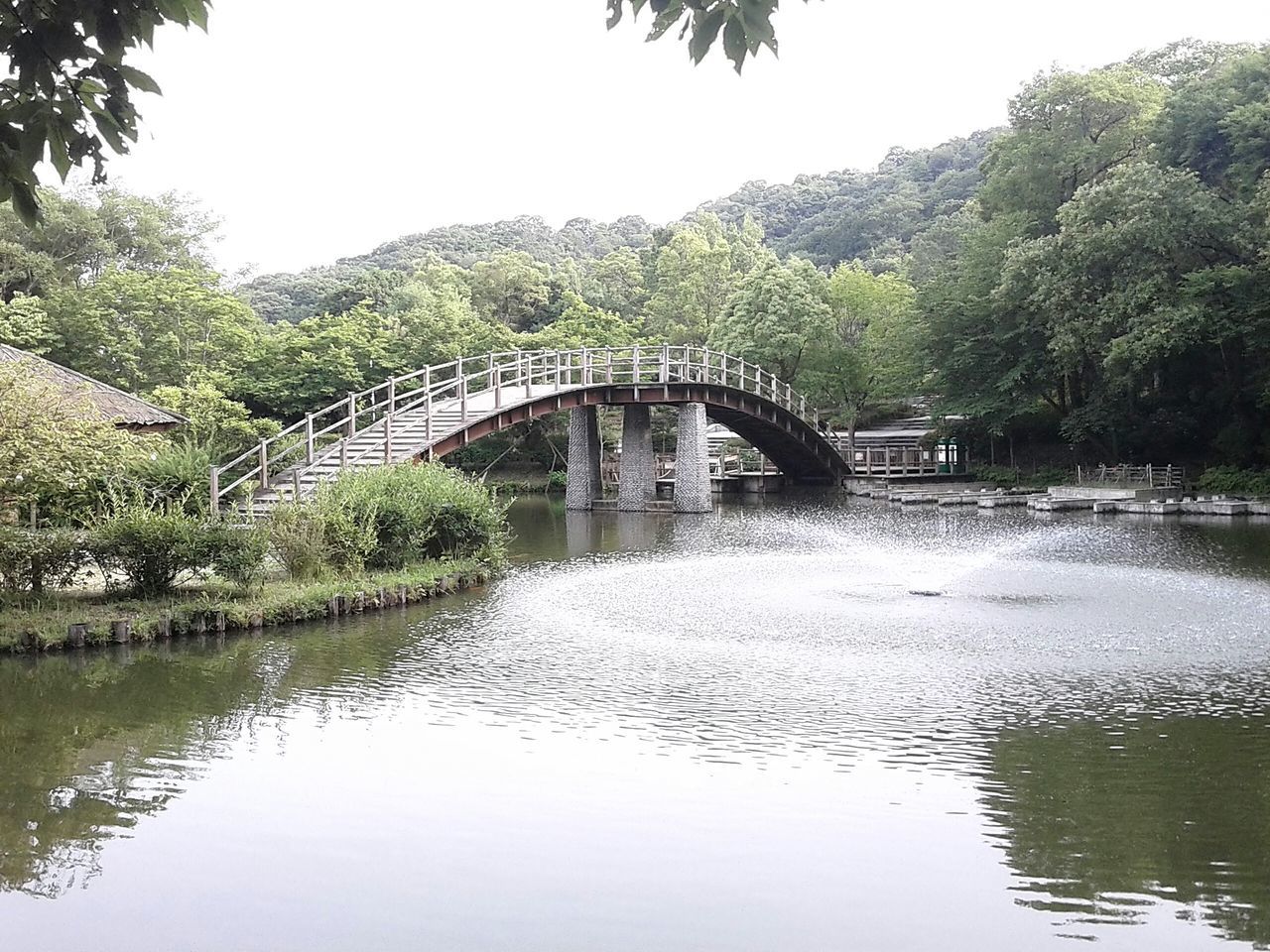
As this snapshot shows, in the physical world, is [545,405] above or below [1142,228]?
A: below

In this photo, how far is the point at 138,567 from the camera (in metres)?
13.4

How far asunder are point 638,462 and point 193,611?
22.3 m

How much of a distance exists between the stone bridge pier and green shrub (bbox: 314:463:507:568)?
1481 cm

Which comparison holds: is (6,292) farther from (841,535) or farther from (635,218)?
(635,218)

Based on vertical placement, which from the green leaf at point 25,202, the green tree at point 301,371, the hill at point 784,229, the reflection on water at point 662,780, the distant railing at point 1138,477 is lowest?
the reflection on water at point 662,780

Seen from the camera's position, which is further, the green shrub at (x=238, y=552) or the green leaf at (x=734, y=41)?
the green shrub at (x=238, y=552)

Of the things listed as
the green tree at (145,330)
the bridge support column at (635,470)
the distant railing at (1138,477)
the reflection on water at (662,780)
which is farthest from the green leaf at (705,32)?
the green tree at (145,330)

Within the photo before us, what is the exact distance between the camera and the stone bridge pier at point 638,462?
33812 millimetres

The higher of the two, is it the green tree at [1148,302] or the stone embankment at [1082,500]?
the green tree at [1148,302]

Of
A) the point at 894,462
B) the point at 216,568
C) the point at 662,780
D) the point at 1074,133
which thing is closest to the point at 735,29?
the point at 662,780

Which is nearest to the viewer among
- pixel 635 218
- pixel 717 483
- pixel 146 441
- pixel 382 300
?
pixel 146 441

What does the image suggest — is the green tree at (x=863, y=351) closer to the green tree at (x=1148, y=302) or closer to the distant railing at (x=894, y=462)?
the distant railing at (x=894, y=462)

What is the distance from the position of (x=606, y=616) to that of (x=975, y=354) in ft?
95.2

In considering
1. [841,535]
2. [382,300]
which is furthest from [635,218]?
[841,535]
